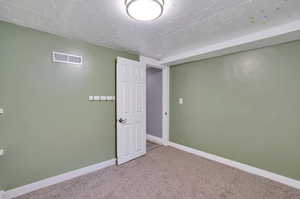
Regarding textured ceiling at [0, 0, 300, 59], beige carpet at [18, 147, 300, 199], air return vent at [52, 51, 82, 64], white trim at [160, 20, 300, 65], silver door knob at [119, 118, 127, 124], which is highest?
textured ceiling at [0, 0, 300, 59]

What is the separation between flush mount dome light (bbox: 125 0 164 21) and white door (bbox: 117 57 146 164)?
4.16ft

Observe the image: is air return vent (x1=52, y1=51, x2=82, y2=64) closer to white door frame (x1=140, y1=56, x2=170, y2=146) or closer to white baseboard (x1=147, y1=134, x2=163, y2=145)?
white door frame (x1=140, y1=56, x2=170, y2=146)

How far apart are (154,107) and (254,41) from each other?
2.79m

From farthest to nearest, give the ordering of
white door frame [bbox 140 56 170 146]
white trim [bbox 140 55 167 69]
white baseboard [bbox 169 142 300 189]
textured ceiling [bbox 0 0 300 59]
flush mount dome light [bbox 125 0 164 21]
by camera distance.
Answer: white door frame [bbox 140 56 170 146] < white trim [bbox 140 55 167 69] < white baseboard [bbox 169 142 300 189] < textured ceiling [bbox 0 0 300 59] < flush mount dome light [bbox 125 0 164 21]

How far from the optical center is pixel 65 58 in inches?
84.2

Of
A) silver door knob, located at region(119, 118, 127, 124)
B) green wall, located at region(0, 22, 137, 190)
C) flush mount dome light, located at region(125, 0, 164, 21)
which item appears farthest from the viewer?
silver door knob, located at region(119, 118, 127, 124)

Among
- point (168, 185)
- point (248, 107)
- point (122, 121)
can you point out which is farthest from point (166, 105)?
point (168, 185)

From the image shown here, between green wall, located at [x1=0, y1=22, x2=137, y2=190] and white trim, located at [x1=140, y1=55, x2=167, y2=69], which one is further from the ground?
white trim, located at [x1=140, y1=55, x2=167, y2=69]

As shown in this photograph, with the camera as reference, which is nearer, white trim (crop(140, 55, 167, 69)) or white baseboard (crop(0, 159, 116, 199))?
white baseboard (crop(0, 159, 116, 199))

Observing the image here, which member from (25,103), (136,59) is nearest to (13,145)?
(25,103)

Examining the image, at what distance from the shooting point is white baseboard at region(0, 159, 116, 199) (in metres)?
1.76

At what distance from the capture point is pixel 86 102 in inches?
93.4

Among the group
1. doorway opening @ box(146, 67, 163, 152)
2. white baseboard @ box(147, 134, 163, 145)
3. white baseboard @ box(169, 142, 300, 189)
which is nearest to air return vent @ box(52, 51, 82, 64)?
doorway opening @ box(146, 67, 163, 152)

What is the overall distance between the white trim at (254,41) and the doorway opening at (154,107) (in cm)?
131
